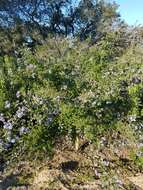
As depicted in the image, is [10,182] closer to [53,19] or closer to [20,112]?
[20,112]

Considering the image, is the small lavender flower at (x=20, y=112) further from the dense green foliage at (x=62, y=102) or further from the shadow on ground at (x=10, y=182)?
the shadow on ground at (x=10, y=182)

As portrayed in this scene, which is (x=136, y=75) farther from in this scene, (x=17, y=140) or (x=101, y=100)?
(x=17, y=140)

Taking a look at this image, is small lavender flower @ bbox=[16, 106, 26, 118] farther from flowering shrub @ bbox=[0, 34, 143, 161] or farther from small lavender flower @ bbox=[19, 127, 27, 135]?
small lavender flower @ bbox=[19, 127, 27, 135]

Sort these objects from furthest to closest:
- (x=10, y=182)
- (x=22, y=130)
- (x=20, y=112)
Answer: (x=20, y=112)
(x=22, y=130)
(x=10, y=182)

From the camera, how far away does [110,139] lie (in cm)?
469

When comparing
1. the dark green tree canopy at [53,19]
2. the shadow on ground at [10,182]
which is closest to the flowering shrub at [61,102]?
the shadow on ground at [10,182]

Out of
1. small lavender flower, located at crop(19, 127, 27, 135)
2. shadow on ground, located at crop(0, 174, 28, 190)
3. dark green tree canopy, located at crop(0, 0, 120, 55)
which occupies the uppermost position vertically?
dark green tree canopy, located at crop(0, 0, 120, 55)

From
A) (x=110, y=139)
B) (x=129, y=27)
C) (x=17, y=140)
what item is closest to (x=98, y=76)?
(x=110, y=139)

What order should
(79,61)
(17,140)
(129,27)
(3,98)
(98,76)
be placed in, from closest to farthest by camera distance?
(17,140) < (3,98) < (98,76) < (79,61) < (129,27)

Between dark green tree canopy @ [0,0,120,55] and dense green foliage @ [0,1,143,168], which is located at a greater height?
dark green tree canopy @ [0,0,120,55]

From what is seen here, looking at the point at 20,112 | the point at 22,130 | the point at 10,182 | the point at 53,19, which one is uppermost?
the point at 53,19

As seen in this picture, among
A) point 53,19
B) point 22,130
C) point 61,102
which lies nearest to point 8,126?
point 22,130

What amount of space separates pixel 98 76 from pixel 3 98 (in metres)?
1.05

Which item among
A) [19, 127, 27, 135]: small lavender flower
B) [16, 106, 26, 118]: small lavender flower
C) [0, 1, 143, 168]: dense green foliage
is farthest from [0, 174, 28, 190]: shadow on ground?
[16, 106, 26, 118]: small lavender flower
